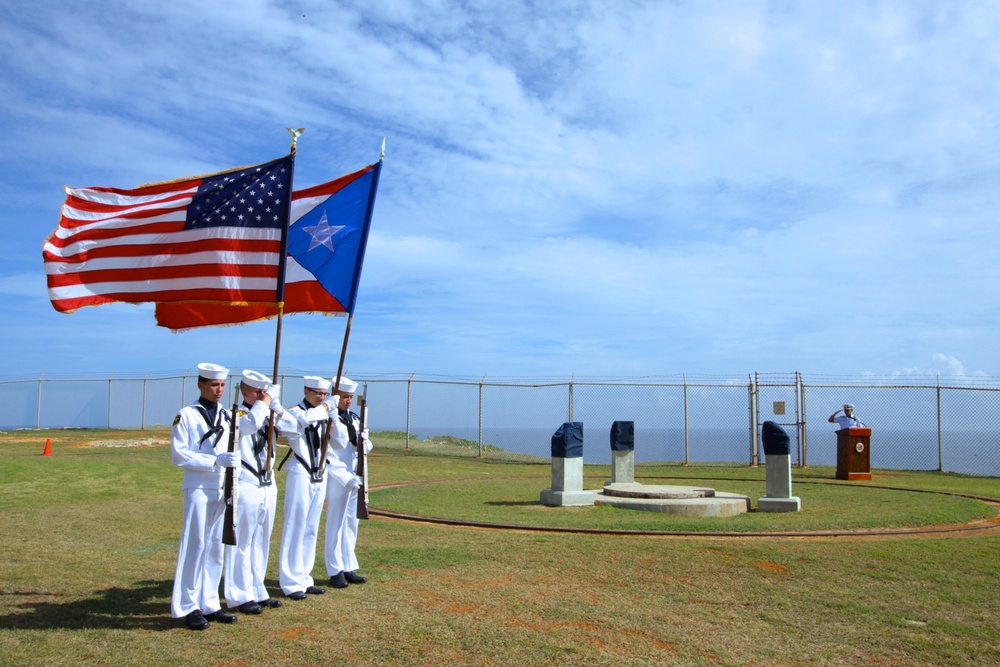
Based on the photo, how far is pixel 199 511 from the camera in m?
6.90

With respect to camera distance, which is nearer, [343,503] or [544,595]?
[544,595]

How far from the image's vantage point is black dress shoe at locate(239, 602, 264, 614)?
7.06 m

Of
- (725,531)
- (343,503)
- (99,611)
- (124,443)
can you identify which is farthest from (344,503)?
(124,443)

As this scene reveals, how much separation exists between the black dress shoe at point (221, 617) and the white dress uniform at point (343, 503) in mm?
1346

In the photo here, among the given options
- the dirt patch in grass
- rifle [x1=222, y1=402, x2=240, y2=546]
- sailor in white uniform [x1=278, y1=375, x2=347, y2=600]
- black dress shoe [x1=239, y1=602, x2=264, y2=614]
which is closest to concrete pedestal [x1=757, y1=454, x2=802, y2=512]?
sailor in white uniform [x1=278, y1=375, x2=347, y2=600]

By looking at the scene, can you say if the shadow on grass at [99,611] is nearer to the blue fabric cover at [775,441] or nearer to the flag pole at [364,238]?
the flag pole at [364,238]

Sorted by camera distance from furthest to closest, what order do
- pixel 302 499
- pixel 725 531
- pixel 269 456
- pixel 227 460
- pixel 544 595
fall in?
pixel 725 531, pixel 302 499, pixel 544 595, pixel 269 456, pixel 227 460

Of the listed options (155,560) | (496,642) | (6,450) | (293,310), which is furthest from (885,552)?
(6,450)

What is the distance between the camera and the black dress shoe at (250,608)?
7062 mm

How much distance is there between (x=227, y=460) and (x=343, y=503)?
187cm

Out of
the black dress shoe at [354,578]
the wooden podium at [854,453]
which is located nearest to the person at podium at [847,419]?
the wooden podium at [854,453]

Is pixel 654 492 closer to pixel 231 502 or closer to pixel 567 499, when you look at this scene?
pixel 567 499

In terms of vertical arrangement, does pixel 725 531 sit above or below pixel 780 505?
below

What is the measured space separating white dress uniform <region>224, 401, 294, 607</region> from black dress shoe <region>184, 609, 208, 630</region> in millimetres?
440
